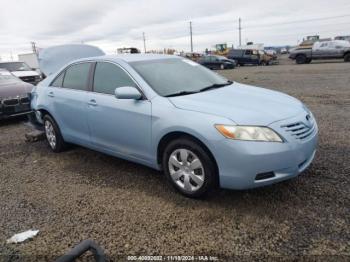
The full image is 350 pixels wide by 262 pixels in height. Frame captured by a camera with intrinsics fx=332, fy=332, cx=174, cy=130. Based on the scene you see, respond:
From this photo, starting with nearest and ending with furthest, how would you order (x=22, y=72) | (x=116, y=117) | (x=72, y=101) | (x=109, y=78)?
(x=116, y=117) → (x=109, y=78) → (x=72, y=101) → (x=22, y=72)

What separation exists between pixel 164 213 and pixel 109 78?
1.99 m

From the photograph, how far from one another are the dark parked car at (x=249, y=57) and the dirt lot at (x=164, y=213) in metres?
29.3

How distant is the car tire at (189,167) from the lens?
3.32 meters

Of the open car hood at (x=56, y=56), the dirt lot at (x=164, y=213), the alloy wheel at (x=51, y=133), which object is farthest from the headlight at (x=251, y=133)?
the open car hood at (x=56, y=56)

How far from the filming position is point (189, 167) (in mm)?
3479

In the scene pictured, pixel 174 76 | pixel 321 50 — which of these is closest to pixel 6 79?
pixel 174 76

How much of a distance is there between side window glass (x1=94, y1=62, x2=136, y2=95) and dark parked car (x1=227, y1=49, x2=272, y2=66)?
30185 mm

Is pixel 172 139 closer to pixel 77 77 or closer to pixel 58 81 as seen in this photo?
pixel 77 77

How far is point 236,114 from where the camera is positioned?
3256 millimetres

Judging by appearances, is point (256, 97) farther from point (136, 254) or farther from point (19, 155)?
point (19, 155)

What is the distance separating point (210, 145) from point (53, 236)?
169 cm

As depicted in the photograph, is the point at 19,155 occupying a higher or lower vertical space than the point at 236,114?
lower

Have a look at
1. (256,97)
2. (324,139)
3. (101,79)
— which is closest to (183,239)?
(256,97)

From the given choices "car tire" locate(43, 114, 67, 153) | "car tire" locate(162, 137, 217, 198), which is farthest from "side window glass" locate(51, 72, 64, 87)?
"car tire" locate(162, 137, 217, 198)
